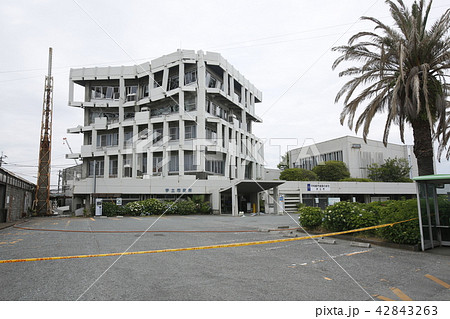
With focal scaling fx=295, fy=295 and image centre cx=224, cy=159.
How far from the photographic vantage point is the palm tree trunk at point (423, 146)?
1184 centimetres

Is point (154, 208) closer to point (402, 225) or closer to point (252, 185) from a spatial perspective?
point (252, 185)

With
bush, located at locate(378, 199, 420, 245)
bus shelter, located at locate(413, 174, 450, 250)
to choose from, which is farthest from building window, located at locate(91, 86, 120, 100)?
bus shelter, located at locate(413, 174, 450, 250)

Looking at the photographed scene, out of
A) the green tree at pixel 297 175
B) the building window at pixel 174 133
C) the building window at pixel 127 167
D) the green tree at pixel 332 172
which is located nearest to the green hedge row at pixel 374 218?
the building window at pixel 174 133

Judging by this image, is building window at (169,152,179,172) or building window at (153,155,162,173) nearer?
building window at (169,152,179,172)

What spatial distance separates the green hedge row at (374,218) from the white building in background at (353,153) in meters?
50.8

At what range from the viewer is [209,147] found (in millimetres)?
36281

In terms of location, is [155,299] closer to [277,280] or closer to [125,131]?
[277,280]

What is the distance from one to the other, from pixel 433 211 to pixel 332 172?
138 ft

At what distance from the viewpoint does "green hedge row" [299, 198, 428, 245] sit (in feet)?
30.1

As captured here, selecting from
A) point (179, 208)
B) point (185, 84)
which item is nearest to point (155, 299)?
point (179, 208)

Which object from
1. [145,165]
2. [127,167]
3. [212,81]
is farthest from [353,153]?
[127,167]

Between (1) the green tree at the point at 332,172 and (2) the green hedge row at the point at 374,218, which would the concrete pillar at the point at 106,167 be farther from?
(1) the green tree at the point at 332,172

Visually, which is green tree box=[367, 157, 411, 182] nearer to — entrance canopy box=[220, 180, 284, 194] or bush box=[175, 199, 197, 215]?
entrance canopy box=[220, 180, 284, 194]

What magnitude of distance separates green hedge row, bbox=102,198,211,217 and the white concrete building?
1.82m
